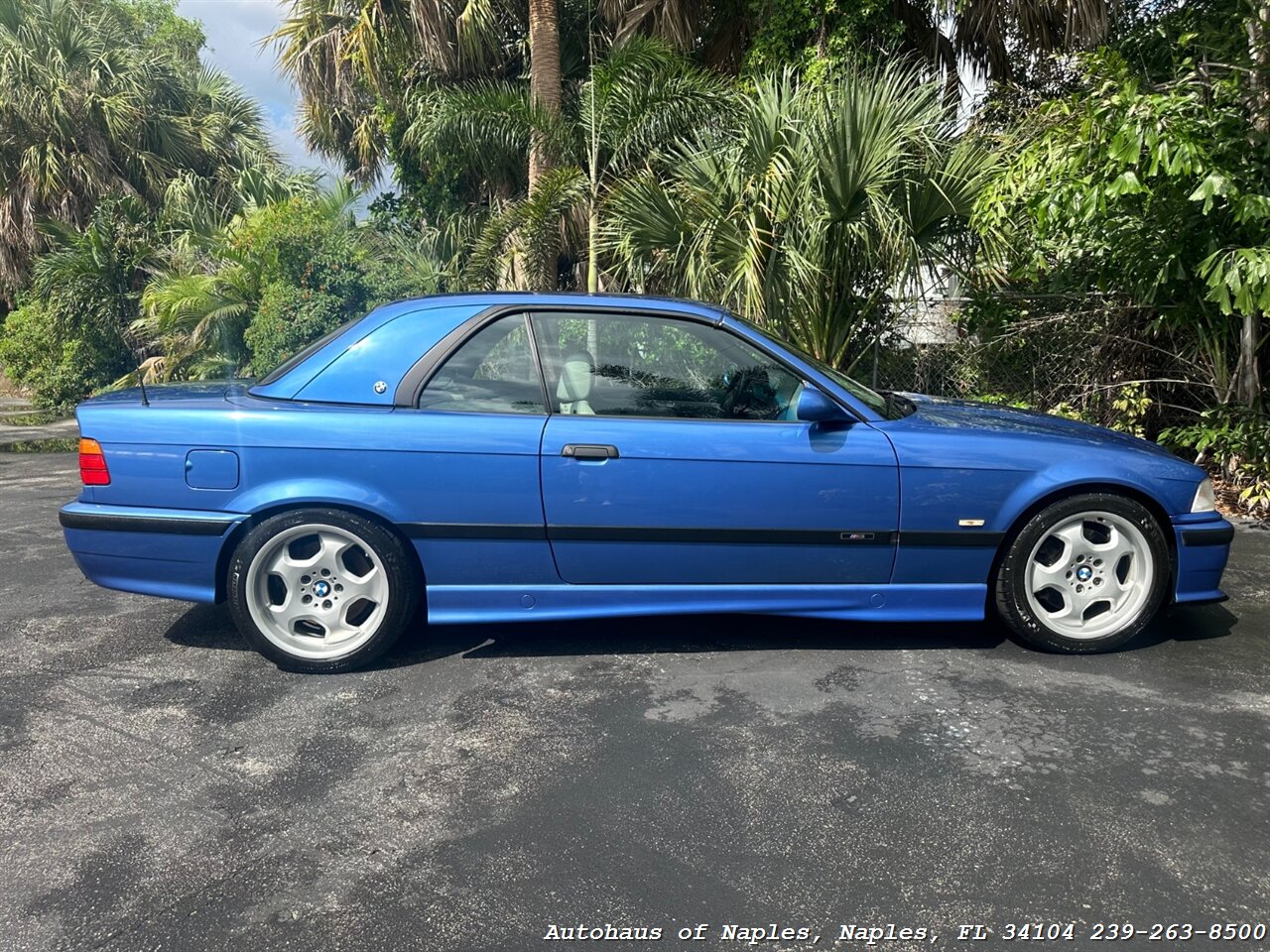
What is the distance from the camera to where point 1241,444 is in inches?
256

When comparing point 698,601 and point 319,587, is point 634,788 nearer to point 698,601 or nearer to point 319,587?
point 698,601

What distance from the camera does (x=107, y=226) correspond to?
52.9ft

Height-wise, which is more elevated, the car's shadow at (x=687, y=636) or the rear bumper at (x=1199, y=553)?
the rear bumper at (x=1199, y=553)

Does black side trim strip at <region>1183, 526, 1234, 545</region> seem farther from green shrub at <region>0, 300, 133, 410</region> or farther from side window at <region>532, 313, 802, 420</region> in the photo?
green shrub at <region>0, 300, 133, 410</region>

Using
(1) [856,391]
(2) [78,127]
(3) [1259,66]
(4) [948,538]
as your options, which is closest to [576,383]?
(1) [856,391]

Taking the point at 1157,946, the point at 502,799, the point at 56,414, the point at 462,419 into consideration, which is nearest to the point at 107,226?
the point at 56,414

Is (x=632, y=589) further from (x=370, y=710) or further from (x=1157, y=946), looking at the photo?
(x=1157, y=946)

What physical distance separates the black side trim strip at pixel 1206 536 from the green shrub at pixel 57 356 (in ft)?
54.5

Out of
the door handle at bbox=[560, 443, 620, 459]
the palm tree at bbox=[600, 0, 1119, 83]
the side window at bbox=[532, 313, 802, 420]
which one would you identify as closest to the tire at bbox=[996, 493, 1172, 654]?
the side window at bbox=[532, 313, 802, 420]

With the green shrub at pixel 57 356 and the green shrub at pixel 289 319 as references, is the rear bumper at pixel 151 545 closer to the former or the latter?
the green shrub at pixel 289 319

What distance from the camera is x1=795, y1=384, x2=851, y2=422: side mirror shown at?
12.3 feet

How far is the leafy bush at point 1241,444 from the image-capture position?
6.43 metres

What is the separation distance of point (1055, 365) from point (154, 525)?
6840 millimetres

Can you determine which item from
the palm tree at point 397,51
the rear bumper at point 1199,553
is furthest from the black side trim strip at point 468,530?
the palm tree at point 397,51
